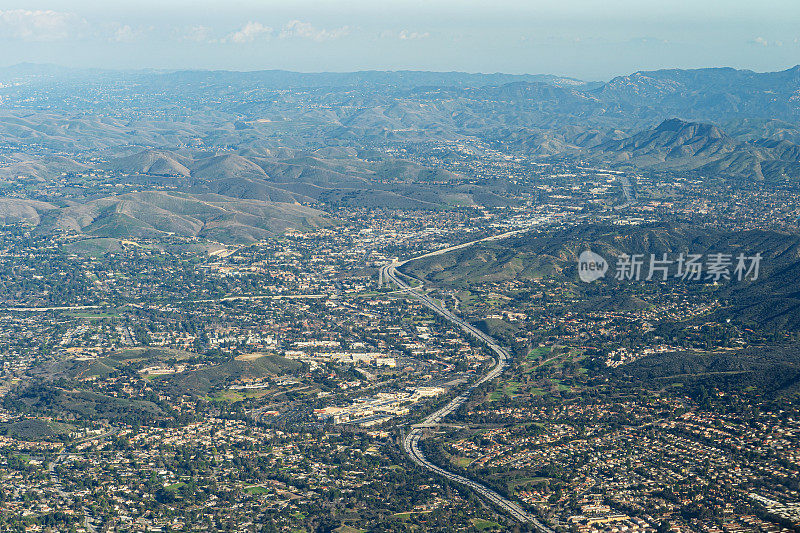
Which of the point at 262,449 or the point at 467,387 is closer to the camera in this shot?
the point at 262,449

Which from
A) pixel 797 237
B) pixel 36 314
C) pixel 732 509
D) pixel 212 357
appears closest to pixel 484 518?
pixel 732 509

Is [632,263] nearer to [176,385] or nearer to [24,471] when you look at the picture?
[176,385]

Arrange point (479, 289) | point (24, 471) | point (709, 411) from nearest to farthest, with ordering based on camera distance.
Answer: point (24, 471) → point (709, 411) → point (479, 289)

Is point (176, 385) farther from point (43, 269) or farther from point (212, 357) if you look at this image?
point (43, 269)

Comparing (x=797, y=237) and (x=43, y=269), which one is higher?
(x=797, y=237)

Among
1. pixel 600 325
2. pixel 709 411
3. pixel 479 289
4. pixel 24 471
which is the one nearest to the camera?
pixel 24 471

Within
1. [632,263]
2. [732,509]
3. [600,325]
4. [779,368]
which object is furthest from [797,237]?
[732,509]
